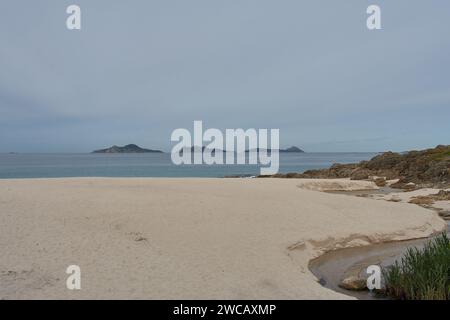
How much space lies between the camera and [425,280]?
9.50m

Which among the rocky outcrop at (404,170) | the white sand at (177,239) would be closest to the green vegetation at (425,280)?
the white sand at (177,239)

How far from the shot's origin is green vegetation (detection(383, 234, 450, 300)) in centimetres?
902

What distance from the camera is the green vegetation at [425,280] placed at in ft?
29.6

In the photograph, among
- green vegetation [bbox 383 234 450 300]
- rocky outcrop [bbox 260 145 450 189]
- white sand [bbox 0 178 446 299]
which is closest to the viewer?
green vegetation [bbox 383 234 450 300]

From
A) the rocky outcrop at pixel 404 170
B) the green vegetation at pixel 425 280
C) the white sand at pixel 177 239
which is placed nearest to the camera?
the green vegetation at pixel 425 280

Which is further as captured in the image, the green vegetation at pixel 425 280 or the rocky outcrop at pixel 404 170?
the rocky outcrop at pixel 404 170

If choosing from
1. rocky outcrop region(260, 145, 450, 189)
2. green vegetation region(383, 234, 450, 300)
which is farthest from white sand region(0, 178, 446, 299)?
rocky outcrop region(260, 145, 450, 189)

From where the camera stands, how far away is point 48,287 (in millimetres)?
9047

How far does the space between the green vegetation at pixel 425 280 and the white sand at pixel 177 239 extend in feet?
5.48

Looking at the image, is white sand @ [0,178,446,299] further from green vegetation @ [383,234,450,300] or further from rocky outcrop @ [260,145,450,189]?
rocky outcrop @ [260,145,450,189]

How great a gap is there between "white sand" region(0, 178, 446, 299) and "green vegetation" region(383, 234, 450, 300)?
1.67 meters

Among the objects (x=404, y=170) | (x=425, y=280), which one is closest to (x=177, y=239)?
(x=425, y=280)

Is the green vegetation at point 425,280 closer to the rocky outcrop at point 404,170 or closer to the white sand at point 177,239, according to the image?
the white sand at point 177,239
